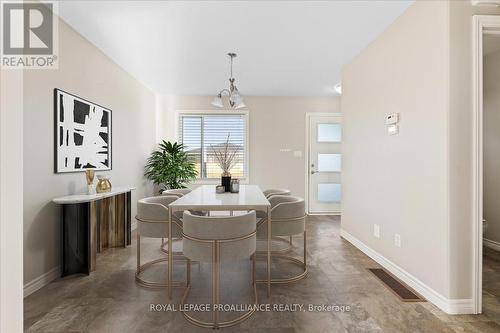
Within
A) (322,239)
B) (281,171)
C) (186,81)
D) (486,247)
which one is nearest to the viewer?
(486,247)

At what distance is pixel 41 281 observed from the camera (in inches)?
92.0

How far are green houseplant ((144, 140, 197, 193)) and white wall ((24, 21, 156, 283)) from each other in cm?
79

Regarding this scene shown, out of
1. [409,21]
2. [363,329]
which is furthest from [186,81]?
[363,329]

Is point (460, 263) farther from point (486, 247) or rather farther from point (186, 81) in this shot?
point (186, 81)

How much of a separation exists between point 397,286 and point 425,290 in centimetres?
23

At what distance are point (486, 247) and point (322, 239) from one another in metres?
2.09

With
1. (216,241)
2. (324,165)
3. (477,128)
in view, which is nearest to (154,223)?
(216,241)

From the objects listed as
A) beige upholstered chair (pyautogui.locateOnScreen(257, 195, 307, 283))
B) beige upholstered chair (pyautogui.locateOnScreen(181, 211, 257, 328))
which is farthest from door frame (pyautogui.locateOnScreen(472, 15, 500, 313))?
beige upholstered chair (pyautogui.locateOnScreen(181, 211, 257, 328))

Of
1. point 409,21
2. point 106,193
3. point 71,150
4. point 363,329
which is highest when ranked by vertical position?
point 409,21

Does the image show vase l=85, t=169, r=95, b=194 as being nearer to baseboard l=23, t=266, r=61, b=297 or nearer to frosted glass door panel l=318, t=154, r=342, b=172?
baseboard l=23, t=266, r=61, b=297

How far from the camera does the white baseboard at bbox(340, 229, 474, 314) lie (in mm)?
1911

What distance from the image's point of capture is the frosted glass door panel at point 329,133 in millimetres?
5523

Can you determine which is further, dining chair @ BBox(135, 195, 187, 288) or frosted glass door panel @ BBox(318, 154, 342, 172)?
frosted glass door panel @ BBox(318, 154, 342, 172)

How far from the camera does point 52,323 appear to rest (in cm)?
182
